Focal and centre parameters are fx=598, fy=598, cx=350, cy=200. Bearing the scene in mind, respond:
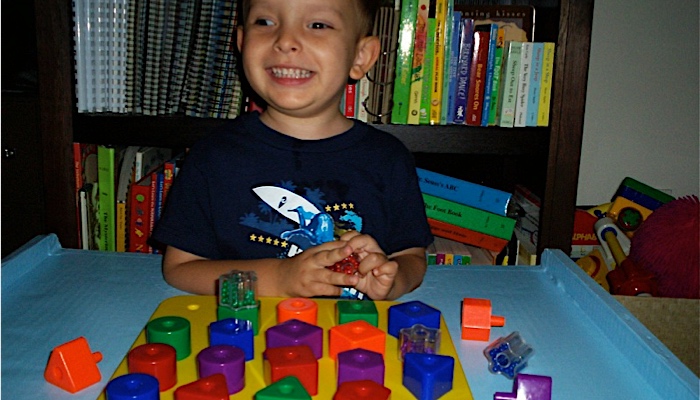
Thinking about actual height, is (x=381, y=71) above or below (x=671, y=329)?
above

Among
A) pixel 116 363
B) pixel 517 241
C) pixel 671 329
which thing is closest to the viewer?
pixel 116 363

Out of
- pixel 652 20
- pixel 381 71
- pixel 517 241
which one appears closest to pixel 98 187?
pixel 381 71

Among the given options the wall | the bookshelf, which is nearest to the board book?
the bookshelf

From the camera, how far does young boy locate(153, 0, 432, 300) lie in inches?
35.7

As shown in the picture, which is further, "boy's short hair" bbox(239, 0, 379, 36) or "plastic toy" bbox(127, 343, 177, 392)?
"boy's short hair" bbox(239, 0, 379, 36)

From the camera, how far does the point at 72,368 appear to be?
594 mm

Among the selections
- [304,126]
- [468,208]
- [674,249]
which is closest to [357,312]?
[304,126]

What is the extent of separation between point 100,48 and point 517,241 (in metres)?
1.07

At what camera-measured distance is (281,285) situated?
83 cm

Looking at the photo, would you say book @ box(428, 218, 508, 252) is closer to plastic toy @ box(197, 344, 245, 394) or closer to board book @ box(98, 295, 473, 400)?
board book @ box(98, 295, 473, 400)

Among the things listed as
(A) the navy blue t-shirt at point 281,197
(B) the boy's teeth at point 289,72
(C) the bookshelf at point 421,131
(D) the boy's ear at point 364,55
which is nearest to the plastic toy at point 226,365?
(A) the navy blue t-shirt at point 281,197

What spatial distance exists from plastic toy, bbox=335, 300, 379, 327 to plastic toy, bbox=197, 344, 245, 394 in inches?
6.3

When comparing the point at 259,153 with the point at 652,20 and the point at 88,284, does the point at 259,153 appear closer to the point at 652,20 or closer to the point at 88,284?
the point at 88,284

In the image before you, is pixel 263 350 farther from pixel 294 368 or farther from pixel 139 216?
pixel 139 216
